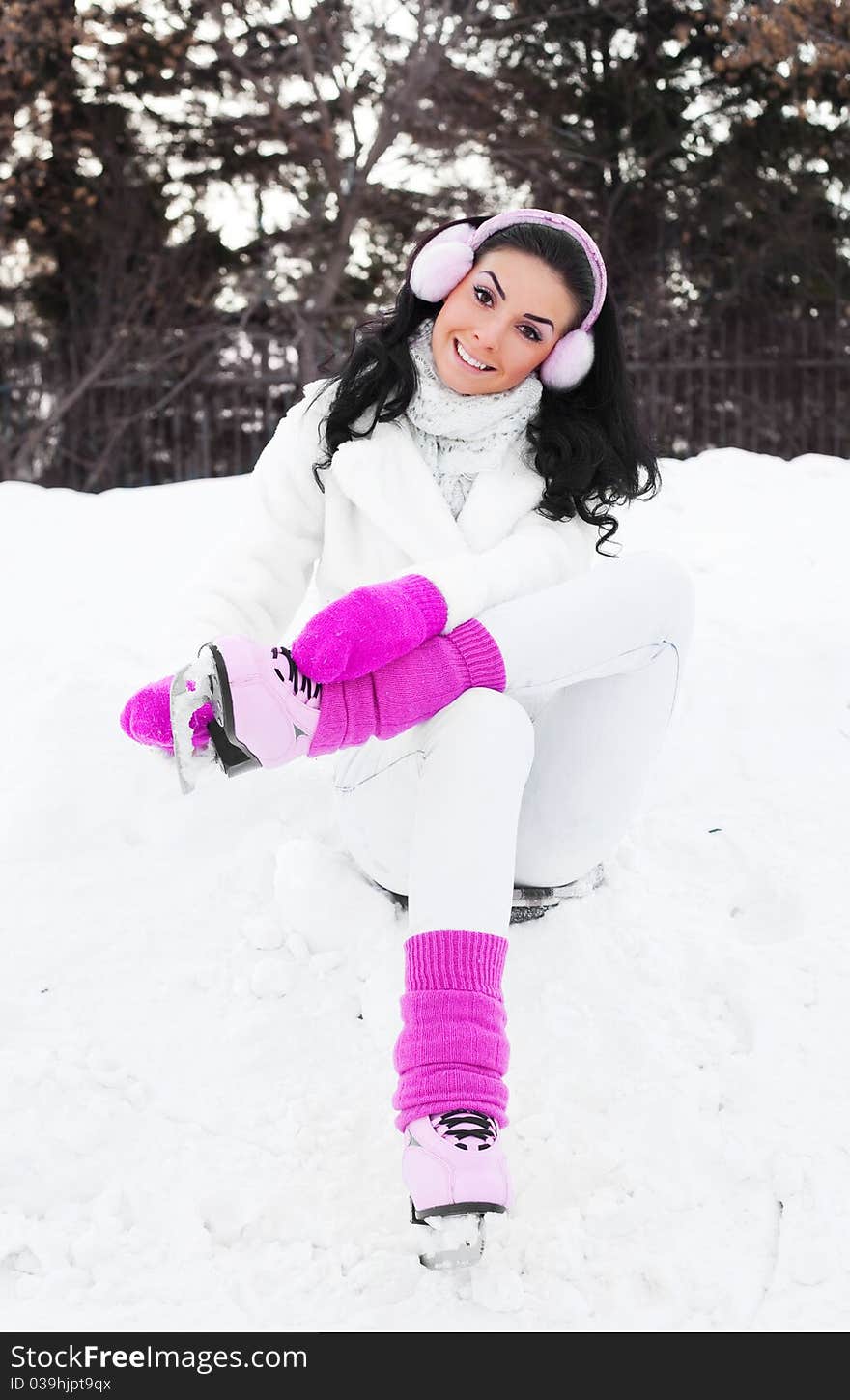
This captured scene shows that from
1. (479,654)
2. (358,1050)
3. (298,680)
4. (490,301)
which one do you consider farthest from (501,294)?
(358,1050)

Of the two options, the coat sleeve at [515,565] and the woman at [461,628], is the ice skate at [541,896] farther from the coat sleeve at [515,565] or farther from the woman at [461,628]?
the coat sleeve at [515,565]

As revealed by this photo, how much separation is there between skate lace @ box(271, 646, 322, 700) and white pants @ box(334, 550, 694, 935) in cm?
17

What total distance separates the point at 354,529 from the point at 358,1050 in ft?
2.55

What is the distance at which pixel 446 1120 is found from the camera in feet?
4.21

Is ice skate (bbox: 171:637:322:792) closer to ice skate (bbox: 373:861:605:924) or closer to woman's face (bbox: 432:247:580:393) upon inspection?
ice skate (bbox: 373:861:605:924)

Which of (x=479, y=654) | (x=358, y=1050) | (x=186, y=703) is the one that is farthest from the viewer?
(x=358, y=1050)

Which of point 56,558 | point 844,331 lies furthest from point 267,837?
point 844,331

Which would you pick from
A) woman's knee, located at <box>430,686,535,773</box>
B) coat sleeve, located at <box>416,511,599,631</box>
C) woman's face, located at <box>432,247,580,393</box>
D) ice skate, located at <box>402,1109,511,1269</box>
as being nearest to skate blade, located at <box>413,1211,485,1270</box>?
ice skate, located at <box>402,1109,511,1269</box>

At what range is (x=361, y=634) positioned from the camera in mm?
1401

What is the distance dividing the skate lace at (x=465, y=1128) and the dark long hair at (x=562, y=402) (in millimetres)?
928

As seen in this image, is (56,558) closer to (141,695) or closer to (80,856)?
(80,856)

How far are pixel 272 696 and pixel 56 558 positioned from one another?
215 cm

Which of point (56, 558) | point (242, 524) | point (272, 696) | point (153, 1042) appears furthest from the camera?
point (56, 558)

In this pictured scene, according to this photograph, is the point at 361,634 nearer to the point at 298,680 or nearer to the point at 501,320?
the point at 298,680
